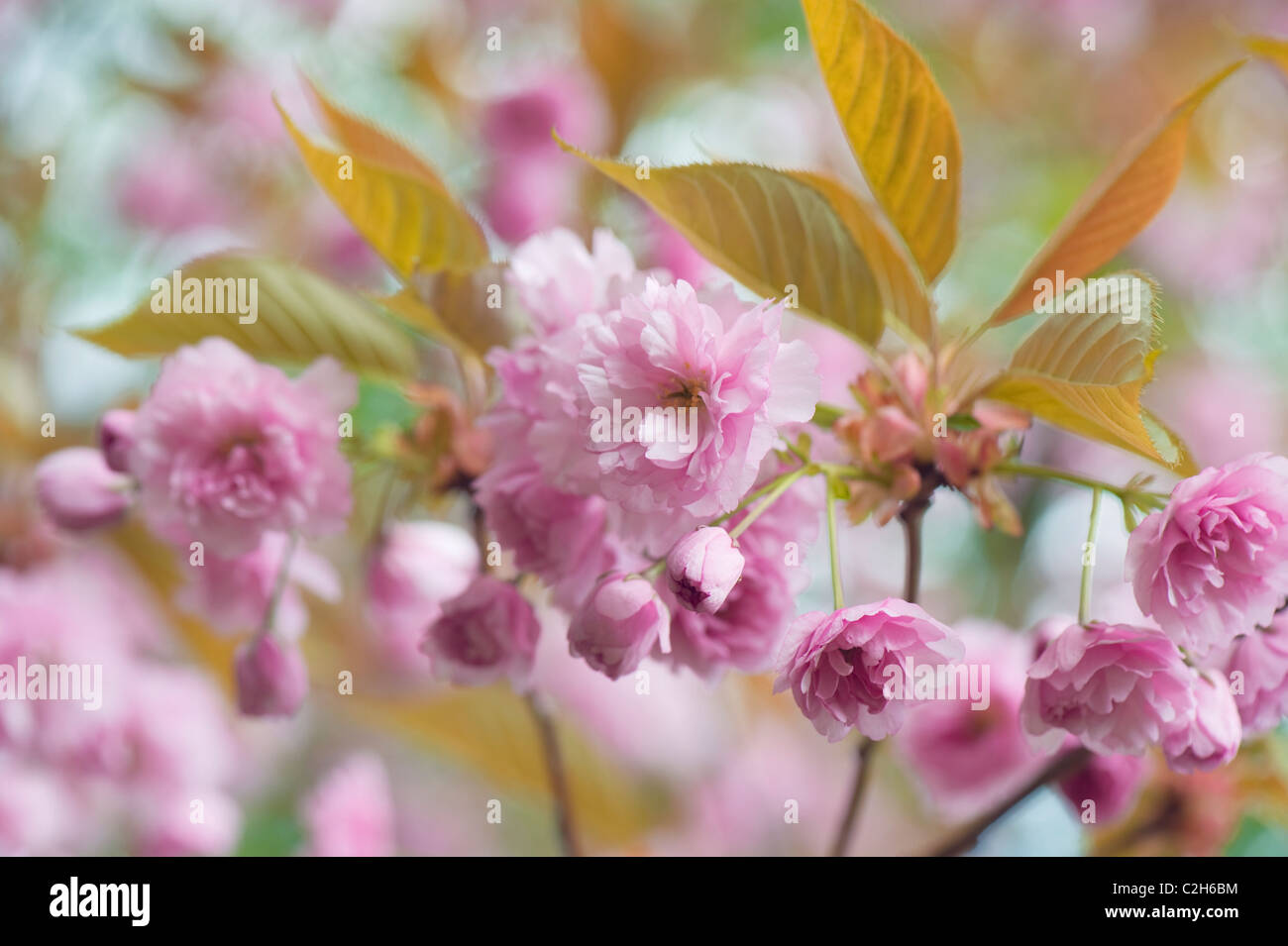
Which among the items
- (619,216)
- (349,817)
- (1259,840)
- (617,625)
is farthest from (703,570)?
(1259,840)

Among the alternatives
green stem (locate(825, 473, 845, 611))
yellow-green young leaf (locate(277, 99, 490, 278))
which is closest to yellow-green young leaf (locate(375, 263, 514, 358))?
yellow-green young leaf (locate(277, 99, 490, 278))

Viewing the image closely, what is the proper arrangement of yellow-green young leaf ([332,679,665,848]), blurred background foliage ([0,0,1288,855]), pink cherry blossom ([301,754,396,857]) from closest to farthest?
pink cherry blossom ([301,754,396,857])
yellow-green young leaf ([332,679,665,848])
blurred background foliage ([0,0,1288,855])

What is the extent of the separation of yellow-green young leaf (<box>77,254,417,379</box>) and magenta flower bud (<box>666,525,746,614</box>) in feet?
1.03

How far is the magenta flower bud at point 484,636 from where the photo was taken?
0.58 m

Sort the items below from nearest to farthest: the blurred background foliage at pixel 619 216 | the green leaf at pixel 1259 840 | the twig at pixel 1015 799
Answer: the twig at pixel 1015 799
the green leaf at pixel 1259 840
the blurred background foliage at pixel 619 216

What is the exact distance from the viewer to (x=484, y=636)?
0.58 meters

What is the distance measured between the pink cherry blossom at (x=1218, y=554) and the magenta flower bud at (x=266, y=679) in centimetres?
50

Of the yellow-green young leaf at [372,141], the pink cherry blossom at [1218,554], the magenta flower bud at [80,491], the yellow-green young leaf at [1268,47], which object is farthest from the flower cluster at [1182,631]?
the magenta flower bud at [80,491]

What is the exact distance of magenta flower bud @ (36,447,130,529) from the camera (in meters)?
0.68

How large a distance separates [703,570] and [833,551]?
0.08 metres

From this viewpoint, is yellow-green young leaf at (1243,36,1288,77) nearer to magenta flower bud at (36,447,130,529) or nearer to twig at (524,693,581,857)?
twig at (524,693,581,857)

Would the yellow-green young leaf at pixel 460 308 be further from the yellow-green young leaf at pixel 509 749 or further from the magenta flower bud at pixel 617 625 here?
the yellow-green young leaf at pixel 509 749

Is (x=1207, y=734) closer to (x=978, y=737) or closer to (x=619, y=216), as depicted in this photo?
(x=978, y=737)
